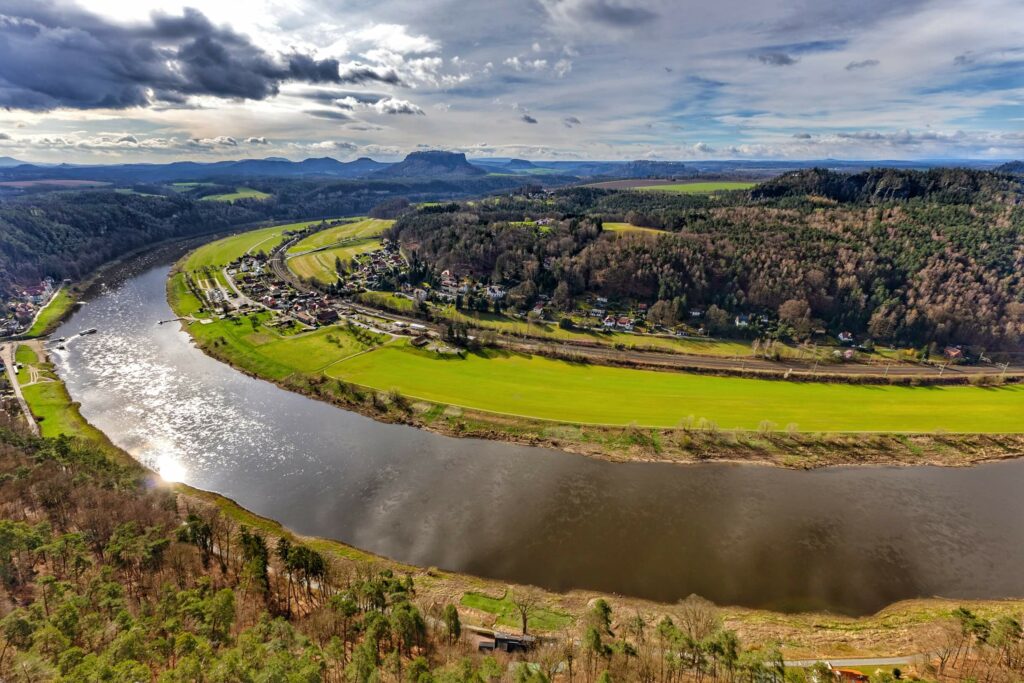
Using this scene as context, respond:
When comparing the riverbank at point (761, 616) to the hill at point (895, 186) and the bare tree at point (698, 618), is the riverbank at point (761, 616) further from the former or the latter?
the hill at point (895, 186)

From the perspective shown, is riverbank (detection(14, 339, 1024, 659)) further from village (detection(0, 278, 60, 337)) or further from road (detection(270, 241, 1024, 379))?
Result: village (detection(0, 278, 60, 337))

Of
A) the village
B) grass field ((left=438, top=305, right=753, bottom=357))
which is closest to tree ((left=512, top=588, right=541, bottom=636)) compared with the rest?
grass field ((left=438, top=305, right=753, bottom=357))

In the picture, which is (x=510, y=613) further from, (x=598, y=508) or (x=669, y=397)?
(x=669, y=397)

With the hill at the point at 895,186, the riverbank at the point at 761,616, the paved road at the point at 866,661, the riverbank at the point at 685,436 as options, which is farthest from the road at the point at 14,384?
the hill at the point at 895,186

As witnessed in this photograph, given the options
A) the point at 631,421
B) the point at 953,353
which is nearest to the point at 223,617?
the point at 631,421

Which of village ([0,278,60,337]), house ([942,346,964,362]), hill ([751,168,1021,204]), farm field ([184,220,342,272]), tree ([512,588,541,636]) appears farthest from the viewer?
farm field ([184,220,342,272])

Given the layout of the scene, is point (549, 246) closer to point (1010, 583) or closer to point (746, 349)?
point (746, 349)

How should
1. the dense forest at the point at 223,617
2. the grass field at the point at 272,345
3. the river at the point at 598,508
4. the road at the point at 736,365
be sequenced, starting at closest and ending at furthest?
1. the dense forest at the point at 223,617
2. the river at the point at 598,508
3. the road at the point at 736,365
4. the grass field at the point at 272,345
